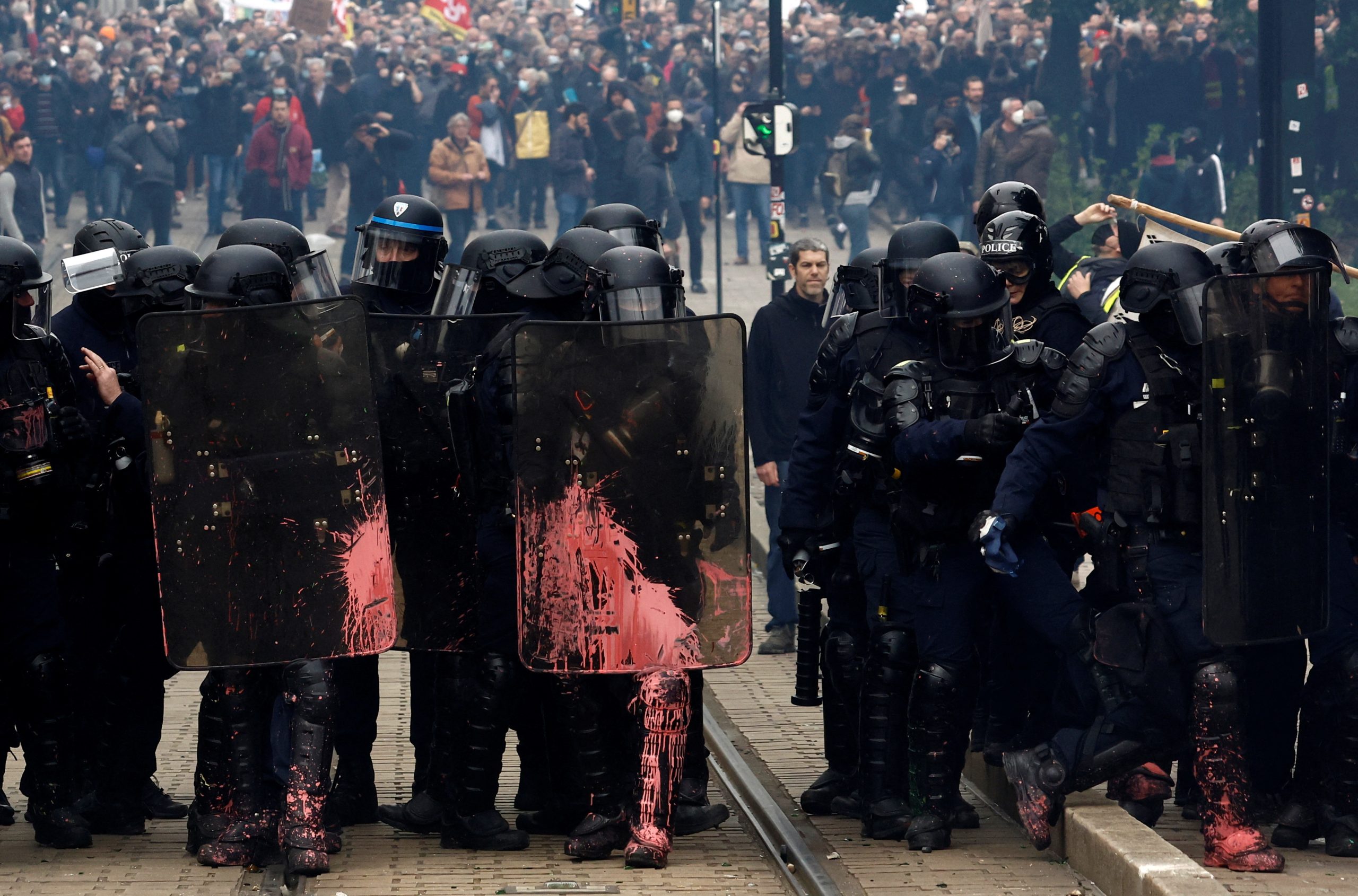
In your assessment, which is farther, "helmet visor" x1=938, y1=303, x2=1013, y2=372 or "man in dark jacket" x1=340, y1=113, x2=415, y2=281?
"man in dark jacket" x1=340, y1=113, x2=415, y2=281

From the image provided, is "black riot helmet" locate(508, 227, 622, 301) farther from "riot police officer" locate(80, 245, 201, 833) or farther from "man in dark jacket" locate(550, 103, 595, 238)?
"man in dark jacket" locate(550, 103, 595, 238)

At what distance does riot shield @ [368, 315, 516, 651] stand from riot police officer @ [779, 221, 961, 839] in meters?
1.12

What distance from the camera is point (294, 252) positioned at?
6715mm

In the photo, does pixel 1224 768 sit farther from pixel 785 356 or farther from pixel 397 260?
pixel 785 356

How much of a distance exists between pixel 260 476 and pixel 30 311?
1081 millimetres

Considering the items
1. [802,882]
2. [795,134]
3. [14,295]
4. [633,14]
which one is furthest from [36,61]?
[802,882]

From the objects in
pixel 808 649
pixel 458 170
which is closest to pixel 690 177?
pixel 458 170

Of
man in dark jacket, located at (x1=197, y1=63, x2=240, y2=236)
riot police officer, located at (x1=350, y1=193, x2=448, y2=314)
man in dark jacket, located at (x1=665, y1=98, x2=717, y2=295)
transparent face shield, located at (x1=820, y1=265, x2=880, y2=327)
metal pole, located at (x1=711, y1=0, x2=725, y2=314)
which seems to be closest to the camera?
riot police officer, located at (x1=350, y1=193, x2=448, y2=314)

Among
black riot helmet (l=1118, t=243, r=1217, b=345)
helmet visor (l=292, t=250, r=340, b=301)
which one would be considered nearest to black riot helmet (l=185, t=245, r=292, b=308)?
helmet visor (l=292, t=250, r=340, b=301)

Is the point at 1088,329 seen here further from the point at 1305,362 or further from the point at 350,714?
the point at 350,714

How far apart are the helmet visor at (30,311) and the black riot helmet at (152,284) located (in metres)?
Result: 0.24

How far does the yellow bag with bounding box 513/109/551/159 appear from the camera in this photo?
21969 millimetres

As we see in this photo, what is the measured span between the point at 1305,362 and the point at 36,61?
1827cm

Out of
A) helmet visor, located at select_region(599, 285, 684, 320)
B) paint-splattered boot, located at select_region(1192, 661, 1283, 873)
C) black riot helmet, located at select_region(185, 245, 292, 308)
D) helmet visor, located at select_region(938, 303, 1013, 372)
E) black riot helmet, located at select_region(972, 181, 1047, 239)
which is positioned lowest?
paint-splattered boot, located at select_region(1192, 661, 1283, 873)
